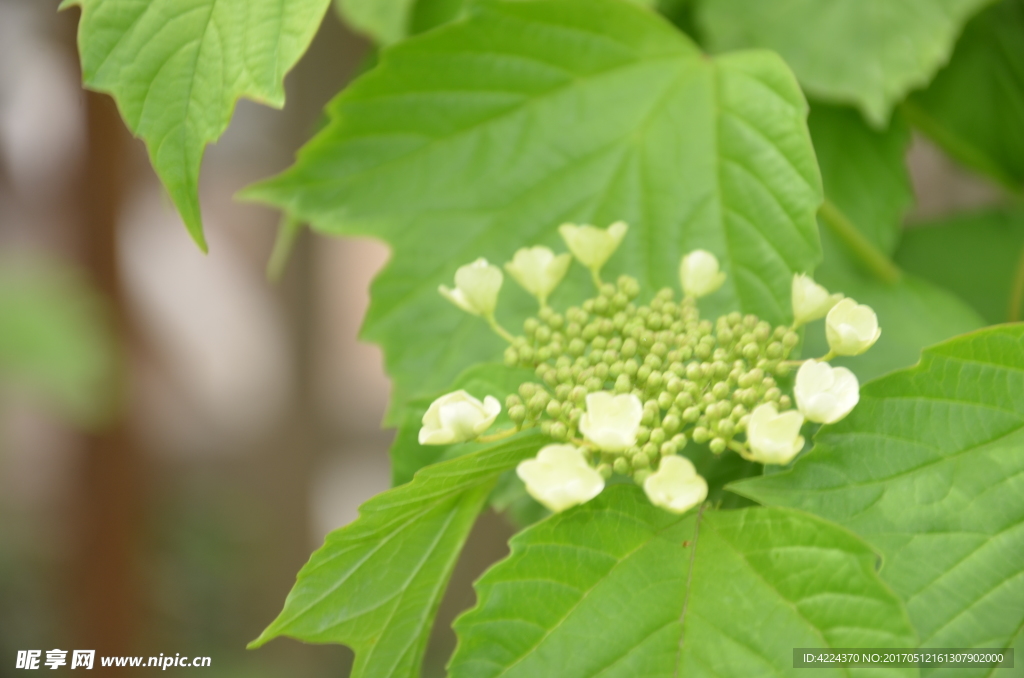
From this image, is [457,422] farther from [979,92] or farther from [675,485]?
[979,92]

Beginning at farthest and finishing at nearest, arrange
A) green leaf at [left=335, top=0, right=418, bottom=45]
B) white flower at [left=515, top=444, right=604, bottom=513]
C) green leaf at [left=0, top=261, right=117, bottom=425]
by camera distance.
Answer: green leaf at [left=0, top=261, right=117, bottom=425] → green leaf at [left=335, top=0, right=418, bottom=45] → white flower at [left=515, top=444, right=604, bottom=513]

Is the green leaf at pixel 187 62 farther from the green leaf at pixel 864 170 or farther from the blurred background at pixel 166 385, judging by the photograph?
the blurred background at pixel 166 385

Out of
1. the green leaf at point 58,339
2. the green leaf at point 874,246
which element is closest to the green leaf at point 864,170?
the green leaf at point 874,246

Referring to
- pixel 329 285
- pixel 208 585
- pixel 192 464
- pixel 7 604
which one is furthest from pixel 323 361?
pixel 7 604

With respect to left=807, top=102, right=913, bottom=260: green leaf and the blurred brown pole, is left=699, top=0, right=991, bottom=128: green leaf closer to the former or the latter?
left=807, top=102, right=913, bottom=260: green leaf

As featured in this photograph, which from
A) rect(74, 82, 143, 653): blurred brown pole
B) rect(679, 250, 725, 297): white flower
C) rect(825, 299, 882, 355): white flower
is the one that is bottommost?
rect(74, 82, 143, 653): blurred brown pole

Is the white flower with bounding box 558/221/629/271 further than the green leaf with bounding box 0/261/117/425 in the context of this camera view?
No

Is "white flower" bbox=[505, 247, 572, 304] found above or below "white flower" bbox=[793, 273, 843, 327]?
below

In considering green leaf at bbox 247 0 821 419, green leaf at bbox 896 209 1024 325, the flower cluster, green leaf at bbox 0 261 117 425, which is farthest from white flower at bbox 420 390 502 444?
green leaf at bbox 0 261 117 425
